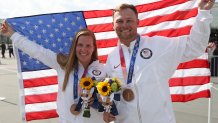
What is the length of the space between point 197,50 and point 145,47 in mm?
460

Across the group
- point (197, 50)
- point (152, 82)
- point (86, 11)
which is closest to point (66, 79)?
point (152, 82)

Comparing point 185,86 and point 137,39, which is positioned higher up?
point 137,39

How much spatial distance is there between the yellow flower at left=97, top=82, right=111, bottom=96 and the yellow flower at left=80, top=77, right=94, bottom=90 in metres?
0.12

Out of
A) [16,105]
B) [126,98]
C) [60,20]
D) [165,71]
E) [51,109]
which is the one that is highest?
[60,20]

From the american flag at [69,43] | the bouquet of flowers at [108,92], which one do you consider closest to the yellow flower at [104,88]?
the bouquet of flowers at [108,92]

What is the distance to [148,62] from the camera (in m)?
3.11

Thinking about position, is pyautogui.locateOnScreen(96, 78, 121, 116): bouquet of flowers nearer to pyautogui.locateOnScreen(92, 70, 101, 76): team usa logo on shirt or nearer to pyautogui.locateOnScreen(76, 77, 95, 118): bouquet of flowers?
pyautogui.locateOnScreen(76, 77, 95, 118): bouquet of flowers

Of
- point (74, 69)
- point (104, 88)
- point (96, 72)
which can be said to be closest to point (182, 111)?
point (96, 72)

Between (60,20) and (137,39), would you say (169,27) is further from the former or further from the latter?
(137,39)

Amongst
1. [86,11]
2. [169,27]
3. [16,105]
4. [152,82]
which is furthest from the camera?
[16,105]

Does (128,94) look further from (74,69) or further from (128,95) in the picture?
(74,69)

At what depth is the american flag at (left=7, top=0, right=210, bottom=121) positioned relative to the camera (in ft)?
15.9

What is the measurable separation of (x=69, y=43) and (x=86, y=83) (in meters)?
1.60

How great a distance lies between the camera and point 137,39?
3.24 metres
